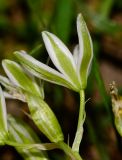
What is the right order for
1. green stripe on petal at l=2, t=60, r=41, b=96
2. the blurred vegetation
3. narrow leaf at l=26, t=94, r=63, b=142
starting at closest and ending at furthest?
narrow leaf at l=26, t=94, r=63, b=142 → green stripe on petal at l=2, t=60, r=41, b=96 → the blurred vegetation

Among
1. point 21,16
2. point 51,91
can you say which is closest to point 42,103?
point 51,91

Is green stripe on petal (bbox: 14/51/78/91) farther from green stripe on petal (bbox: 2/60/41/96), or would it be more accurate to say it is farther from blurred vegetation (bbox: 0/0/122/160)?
blurred vegetation (bbox: 0/0/122/160)

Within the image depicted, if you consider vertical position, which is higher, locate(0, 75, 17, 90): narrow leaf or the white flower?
the white flower

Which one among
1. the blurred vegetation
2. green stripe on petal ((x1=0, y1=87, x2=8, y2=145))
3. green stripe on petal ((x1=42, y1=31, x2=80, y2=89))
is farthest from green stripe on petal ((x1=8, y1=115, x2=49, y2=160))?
the blurred vegetation

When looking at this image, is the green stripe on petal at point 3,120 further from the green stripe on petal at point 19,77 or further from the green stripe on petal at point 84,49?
the green stripe on petal at point 84,49

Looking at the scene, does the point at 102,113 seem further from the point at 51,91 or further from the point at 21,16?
the point at 21,16

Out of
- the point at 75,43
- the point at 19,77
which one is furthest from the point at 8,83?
the point at 75,43
